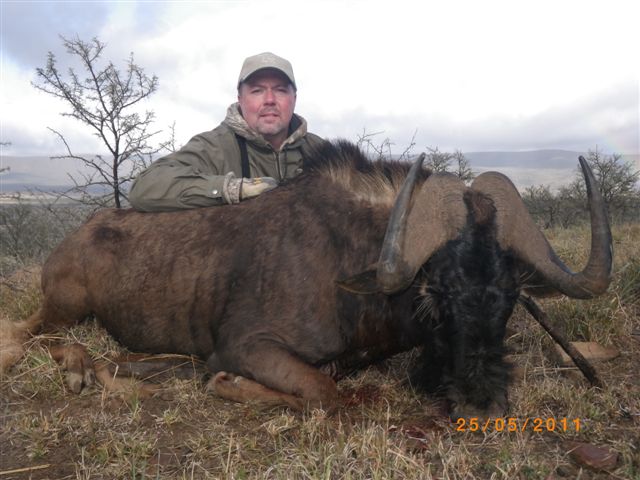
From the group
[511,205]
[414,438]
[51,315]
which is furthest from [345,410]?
[51,315]

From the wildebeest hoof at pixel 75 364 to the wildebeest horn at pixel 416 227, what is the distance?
209cm

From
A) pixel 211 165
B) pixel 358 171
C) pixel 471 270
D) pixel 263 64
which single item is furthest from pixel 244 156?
pixel 471 270

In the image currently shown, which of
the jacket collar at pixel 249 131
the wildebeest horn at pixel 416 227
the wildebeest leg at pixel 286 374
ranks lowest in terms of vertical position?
the wildebeest leg at pixel 286 374

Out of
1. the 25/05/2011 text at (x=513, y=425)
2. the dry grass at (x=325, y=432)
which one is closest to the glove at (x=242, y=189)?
the dry grass at (x=325, y=432)

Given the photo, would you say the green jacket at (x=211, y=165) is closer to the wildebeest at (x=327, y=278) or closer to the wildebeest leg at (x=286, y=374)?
the wildebeest at (x=327, y=278)

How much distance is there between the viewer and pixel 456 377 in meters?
2.85

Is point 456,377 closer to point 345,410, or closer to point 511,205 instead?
point 345,410

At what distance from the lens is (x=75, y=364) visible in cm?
371

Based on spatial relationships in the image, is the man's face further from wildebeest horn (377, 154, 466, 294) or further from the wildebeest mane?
wildebeest horn (377, 154, 466, 294)

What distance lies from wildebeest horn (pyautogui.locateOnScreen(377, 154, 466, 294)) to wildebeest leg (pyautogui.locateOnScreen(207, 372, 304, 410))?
86cm

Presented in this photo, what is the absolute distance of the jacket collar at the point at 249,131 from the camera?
16.6 feet

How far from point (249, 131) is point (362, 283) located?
2498 mm

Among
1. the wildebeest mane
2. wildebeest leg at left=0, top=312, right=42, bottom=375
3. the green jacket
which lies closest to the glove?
the green jacket

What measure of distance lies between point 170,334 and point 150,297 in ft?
1.00
